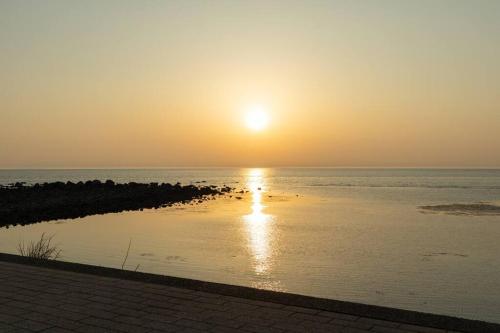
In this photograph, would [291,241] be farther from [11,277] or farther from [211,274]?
[11,277]


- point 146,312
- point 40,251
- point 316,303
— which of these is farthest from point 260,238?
point 146,312

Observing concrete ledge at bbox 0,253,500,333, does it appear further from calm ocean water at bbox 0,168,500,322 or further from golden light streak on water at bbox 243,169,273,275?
golden light streak on water at bbox 243,169,273,275

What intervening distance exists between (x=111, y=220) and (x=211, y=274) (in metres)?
15.5

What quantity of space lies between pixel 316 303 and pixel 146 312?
213cm

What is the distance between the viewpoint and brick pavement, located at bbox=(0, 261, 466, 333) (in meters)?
5.32

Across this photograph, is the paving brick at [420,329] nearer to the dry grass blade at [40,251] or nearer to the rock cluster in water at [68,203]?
the dry grass blade at [40,251]

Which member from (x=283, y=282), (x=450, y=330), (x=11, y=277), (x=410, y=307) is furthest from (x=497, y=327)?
(x=11, y=277)

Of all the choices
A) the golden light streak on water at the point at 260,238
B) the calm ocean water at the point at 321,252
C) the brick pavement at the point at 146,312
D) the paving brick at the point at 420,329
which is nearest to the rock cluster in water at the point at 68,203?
the calm ocean water at the point at 321,252

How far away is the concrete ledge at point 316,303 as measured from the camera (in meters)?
5.45

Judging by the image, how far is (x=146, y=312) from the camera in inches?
233

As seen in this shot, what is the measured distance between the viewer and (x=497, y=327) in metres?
5.43

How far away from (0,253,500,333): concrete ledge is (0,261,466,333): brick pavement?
0.52 feet

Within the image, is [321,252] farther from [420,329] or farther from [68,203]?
[68,203]

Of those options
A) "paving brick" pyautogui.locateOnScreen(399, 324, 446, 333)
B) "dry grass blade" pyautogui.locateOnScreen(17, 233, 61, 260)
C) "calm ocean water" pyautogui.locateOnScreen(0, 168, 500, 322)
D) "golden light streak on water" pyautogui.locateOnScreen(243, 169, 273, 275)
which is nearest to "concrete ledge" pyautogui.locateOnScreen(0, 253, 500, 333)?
"paving brick" pyautogui.locateOnScreen(399, 324, 446, 333)
